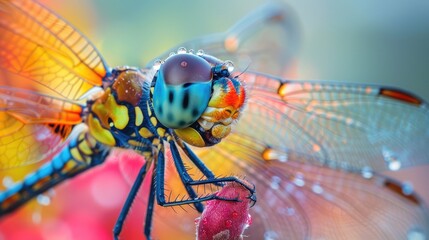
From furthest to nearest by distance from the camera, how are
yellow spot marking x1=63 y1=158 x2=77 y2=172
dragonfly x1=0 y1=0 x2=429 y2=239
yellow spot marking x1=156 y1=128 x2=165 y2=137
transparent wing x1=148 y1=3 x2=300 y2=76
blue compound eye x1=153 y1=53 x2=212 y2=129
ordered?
transparent wing x1=148 y1=3 x2=300 y2=76
yellow spot marking x1=63 y1=158 x2=77 y2=172
dragonfly x1=0 y1=0 x2=429 y2=239
yellow spot marking x1=156 y1=128 x2=165 y2=137
blue compound eye x1=153 y1=53 x2=212 y2=129

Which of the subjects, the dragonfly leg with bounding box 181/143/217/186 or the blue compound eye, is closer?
the blue compound eye

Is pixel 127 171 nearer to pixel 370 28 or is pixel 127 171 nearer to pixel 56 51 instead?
pixel 56 51

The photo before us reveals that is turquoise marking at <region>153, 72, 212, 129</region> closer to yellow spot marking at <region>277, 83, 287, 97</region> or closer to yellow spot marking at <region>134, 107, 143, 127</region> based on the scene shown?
yellow spot marking at <region>134, 107, 143, 127</region>

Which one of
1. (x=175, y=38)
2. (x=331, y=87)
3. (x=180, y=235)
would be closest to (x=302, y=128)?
(x=331, y=87)

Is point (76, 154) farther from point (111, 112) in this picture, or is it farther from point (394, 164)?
point (394, 164)

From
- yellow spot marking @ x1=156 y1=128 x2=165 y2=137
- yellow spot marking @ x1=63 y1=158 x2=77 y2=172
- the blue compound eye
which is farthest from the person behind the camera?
yellow spot marking @ x1=63 y1=158 x2=77 y2=172

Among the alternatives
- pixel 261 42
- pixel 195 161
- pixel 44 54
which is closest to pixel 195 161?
pixel 195 161

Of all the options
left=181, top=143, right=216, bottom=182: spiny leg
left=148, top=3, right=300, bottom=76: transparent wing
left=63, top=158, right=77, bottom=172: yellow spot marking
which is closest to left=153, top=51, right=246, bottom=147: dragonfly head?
left=181, top=143, right=216, bottom=182: spiny leg
